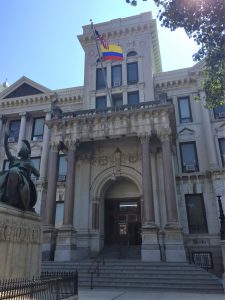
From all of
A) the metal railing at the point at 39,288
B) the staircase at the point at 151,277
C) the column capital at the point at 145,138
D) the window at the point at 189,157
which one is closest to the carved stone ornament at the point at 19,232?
the metal railing at the point at 39,288

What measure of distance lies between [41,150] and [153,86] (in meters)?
12.5

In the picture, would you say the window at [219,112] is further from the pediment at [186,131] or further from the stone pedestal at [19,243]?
the stone pedestal at [19,243]

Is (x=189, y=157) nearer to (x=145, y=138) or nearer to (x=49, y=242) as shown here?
(x=145, y=138)

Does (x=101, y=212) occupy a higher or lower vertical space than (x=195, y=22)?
lower

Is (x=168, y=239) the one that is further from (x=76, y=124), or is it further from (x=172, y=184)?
(x=76, y=124)

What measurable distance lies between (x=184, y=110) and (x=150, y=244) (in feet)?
43.8

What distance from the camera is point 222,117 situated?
22781 millimetres

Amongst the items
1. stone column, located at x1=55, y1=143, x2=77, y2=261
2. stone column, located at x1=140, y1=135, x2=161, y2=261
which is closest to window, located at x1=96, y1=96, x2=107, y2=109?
stone column, located at x1=140, y1=135, x2=161, y2=261

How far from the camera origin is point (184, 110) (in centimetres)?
2419

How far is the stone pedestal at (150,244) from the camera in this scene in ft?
49.8

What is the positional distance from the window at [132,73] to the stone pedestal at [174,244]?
48.3 ft

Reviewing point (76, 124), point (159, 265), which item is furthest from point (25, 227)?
point (76, 124)

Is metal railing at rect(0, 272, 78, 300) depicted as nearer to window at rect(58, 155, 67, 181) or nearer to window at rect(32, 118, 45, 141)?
Result: window at rect(58, 155, 67, 181)

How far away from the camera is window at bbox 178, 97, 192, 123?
23797 millimetres
